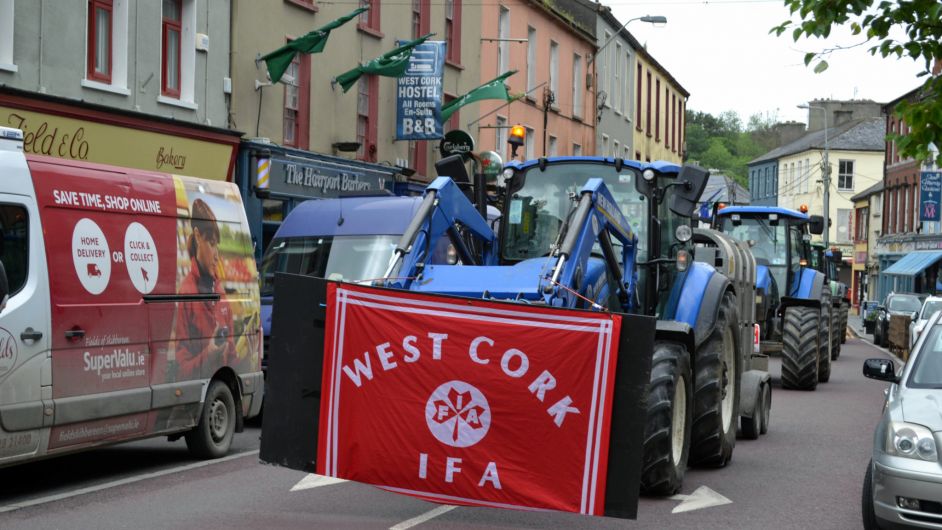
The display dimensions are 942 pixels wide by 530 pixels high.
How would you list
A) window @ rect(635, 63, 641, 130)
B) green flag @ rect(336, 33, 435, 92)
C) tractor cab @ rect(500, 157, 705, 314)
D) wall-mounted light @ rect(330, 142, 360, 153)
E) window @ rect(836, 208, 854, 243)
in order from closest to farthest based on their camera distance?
tractor cab @ rect(500, 157, 705, 314) → green flag @ rect(336, 33, 435, 92) → wall-mounted light @ rect(330, 142, 360, 153) → window @ rect(635, 63, 641, 130) → window @ rect(836, 208, 854, 243)

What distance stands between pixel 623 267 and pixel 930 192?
42.3 m

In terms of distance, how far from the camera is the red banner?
315 inches

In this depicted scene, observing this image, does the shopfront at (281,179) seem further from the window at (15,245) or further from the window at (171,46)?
the window at (15,245)

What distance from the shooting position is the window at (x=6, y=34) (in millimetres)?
18281

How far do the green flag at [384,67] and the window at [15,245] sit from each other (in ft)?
57.3

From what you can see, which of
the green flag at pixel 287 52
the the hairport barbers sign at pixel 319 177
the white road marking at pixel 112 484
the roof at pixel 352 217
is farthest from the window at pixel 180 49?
the white road marking at pixel 112 484

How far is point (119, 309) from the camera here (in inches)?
422

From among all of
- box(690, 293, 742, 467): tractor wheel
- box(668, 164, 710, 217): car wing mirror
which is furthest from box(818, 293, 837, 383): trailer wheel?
box(668, 164, 710, 217): car wing mirror

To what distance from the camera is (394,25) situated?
30531 mm

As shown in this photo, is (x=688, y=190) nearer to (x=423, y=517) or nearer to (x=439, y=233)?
(x=439, y=233)

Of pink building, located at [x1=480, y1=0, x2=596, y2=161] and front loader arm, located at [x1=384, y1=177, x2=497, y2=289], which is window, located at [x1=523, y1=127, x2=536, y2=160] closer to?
pink building, located at [x1=480, y1=0, x2=596, y2=161]

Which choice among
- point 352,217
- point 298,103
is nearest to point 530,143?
point 298,103

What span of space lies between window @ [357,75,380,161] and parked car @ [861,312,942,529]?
2137cm

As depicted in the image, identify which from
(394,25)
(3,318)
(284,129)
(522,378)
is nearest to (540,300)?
(522,378)
